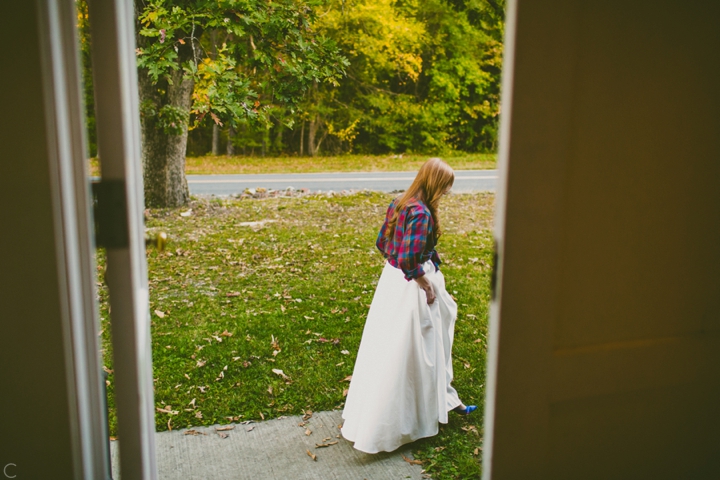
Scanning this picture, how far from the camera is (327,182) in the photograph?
630 inches

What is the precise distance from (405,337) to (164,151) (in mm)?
8542

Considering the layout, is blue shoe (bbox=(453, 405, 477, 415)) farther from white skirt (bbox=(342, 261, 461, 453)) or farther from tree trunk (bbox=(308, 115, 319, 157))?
tree trunk (bbox=(308, 115, 319, 157))

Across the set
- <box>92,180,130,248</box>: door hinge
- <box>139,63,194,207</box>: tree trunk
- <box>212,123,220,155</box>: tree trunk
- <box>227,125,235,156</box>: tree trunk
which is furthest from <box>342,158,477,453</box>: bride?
<box>212,123,220,155</box>: tree trunk

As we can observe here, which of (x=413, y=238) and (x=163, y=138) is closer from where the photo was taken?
(x=413, y=238)

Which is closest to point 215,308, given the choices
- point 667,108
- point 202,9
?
point 202,9

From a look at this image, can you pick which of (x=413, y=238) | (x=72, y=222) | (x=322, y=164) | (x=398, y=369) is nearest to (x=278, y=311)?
(x=398, y=369)

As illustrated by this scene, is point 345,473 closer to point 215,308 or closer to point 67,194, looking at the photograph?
point 67,194

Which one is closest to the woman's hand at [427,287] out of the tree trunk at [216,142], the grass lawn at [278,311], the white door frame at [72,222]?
the grass lawn at [278,311]

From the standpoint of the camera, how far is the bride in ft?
12.6

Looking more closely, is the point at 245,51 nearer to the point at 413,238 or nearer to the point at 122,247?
the point at 413,238

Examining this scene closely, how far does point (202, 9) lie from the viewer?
7773 mm

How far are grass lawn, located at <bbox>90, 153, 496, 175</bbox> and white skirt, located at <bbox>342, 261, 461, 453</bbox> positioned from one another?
48.7 feet

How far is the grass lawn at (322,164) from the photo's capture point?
18.8 m

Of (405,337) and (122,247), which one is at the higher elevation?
(122,247)
